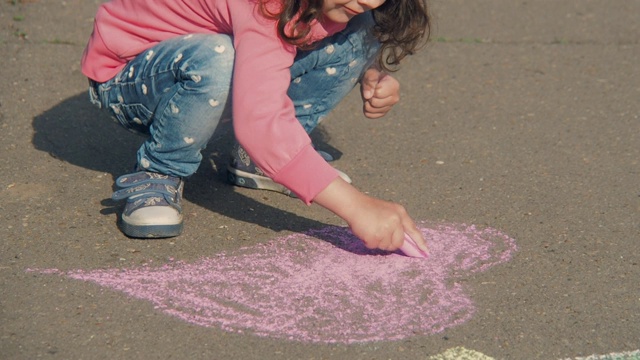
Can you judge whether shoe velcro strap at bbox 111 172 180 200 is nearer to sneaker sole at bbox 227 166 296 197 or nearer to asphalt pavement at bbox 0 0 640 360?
asphalt pavement at bbox 0 0 640 360

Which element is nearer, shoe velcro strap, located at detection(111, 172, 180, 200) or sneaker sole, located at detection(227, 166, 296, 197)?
shoe velcro strap, located at detection(111, 172, 180, 200)

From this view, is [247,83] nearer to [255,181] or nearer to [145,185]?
[145,185]

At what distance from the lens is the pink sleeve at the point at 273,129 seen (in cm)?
259

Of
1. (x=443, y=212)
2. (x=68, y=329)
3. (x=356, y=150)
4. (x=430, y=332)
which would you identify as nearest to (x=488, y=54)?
(x=356, y=150)

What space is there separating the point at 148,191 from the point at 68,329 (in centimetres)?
67

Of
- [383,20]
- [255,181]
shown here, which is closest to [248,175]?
[255,181]

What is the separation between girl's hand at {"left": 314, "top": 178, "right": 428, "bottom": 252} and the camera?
2.61m

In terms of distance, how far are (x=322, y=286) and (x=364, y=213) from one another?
246 millimetres

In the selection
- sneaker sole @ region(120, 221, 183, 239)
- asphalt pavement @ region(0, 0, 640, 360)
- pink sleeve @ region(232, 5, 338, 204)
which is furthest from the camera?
sneaker sole @ region(120, 221, 183, 239)

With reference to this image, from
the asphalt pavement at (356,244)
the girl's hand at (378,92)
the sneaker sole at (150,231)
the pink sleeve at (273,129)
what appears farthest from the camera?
the girl's hand at (378,92)

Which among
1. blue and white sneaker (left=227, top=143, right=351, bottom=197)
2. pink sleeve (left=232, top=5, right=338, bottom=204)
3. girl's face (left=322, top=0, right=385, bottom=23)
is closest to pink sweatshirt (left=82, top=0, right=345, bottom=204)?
pink sleeve (left=232, top=5, right=338, bottom=204)

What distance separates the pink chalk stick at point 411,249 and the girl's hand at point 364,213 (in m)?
0.14

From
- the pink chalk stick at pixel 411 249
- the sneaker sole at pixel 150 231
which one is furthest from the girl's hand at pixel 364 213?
the sneaker sole at pixel 150 231

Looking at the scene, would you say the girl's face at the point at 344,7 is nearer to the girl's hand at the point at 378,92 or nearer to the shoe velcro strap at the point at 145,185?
the girl's hand at the point at 378,92
